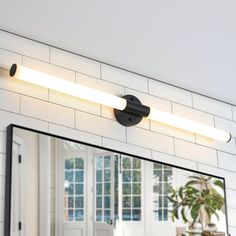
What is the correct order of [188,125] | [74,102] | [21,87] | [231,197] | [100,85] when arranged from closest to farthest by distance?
[21,87] → [74,102] → [100,85] → [188,125] → [231,197]

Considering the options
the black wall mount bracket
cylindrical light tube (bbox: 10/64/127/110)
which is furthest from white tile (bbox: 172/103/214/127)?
cylindrical light tube (bbox: 10/64/127/110)

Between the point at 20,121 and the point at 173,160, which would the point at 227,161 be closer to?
the point at 173,160

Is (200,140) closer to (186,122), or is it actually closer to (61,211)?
(186,122)

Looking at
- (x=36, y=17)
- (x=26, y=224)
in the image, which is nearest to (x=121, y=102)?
(x=36, y=17)

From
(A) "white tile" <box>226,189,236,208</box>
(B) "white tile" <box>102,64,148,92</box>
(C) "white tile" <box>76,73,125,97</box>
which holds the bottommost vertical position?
(A) "white tile" <box>226,189,236,208</box>

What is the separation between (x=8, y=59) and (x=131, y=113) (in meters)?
0.49

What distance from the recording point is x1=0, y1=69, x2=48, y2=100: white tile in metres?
1.43

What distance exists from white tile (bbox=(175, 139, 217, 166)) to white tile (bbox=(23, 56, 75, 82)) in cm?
54

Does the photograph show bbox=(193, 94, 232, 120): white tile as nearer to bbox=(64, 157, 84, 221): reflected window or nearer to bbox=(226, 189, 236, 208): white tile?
bbox=(226, 189, 236, 208): white tile

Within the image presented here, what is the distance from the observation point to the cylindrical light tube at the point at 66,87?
1.38 meters

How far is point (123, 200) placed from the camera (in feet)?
5.23

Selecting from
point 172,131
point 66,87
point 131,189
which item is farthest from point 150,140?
point 66,87

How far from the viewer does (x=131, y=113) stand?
1671mm

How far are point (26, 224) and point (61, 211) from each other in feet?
0.41
